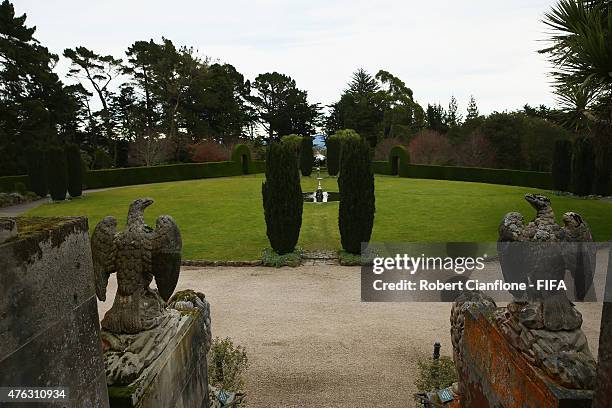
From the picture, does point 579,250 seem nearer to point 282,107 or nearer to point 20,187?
point 20,187

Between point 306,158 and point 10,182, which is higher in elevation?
point 306,158

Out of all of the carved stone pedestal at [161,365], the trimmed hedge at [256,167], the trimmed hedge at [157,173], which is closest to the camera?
the carved stone pedestal at [161,365]

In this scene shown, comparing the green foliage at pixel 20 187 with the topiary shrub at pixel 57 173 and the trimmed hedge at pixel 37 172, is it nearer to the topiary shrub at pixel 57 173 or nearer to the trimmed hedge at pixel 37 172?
the trimmed hedge at pixel 37 172

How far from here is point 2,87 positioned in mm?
34125

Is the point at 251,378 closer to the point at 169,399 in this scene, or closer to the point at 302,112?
the point at 169,399

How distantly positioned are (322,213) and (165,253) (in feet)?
55.9

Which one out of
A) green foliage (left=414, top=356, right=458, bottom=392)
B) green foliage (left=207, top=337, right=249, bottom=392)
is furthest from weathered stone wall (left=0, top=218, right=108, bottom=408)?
green foliage (left=414, top=356, right=458, bottom=392)

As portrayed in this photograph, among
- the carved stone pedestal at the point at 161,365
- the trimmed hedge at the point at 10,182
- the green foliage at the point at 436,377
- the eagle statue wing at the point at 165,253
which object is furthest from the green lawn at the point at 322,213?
the eagle statue wing at the point at 165,253

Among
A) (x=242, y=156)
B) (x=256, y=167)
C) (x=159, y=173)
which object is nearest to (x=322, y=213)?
(x=159, y=173)

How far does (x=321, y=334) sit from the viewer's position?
27.7ft

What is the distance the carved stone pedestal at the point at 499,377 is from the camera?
3.24 metres

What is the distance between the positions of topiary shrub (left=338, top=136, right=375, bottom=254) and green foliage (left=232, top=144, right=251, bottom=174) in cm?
2929

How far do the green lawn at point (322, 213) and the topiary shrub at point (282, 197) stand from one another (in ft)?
3.83

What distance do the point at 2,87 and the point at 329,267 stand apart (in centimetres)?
3515
